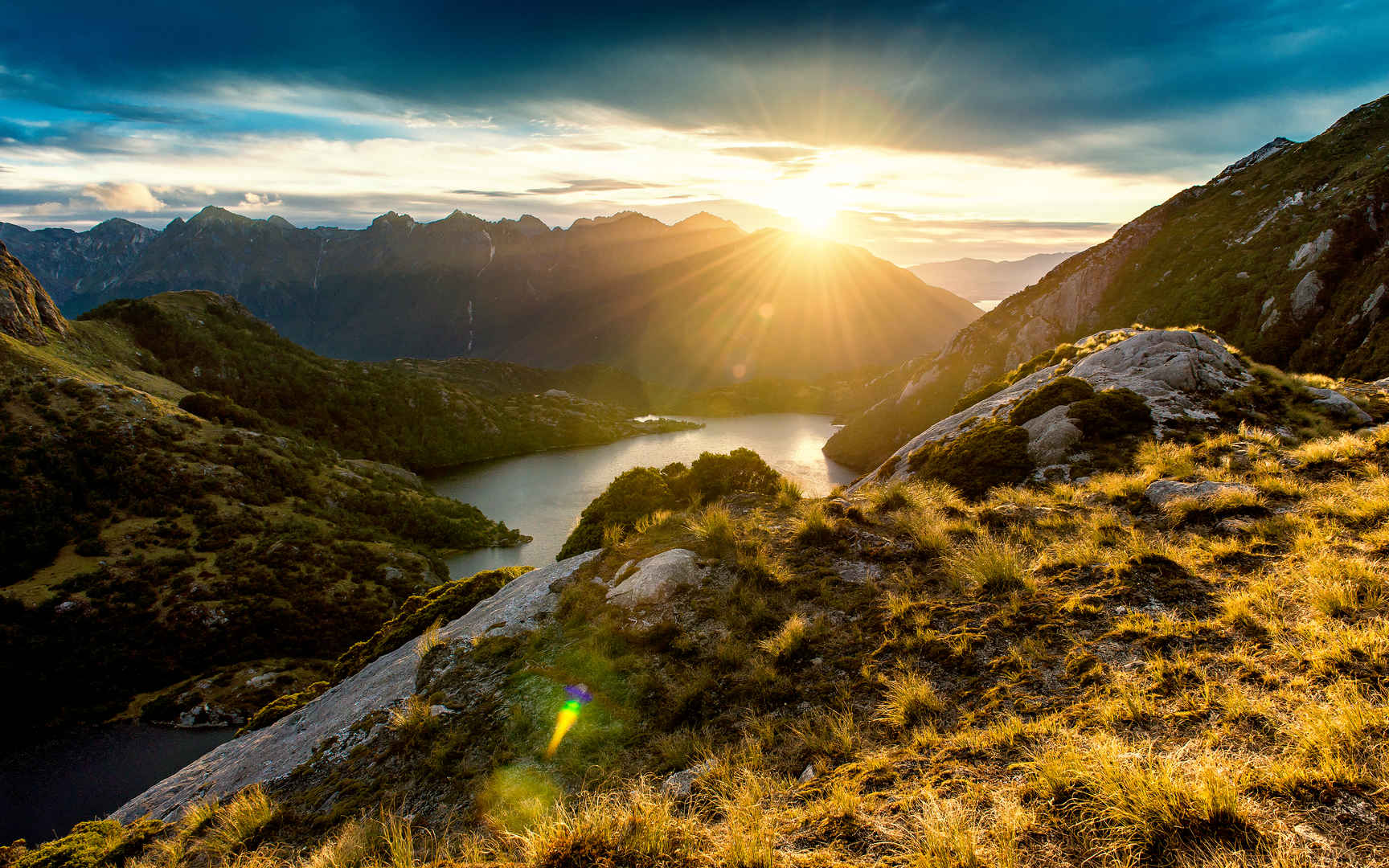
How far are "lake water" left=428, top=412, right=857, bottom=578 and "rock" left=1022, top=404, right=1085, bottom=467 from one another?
213 ft

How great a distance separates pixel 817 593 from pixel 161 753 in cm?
7935

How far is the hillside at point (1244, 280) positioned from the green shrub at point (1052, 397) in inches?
1060

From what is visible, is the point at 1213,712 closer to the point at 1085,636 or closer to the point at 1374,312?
the point at 1085,636

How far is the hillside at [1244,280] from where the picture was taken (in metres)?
60.7

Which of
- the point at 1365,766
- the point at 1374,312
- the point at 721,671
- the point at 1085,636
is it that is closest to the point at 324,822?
the point at 721,671

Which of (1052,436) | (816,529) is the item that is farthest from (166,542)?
(1052,436)

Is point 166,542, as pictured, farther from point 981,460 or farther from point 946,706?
point 946,706

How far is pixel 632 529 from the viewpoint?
1655cm

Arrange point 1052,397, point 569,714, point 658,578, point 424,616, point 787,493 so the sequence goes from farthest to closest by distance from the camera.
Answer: point 1052,397, point 424,616, point 787,493, point 658,578, point 569,714

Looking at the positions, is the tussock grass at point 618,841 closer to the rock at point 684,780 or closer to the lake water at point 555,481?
the rock at point 684,780

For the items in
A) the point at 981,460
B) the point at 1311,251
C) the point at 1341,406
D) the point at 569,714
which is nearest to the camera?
the point at 569,714

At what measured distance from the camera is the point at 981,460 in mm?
17984

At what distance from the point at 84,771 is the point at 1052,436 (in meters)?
88.7

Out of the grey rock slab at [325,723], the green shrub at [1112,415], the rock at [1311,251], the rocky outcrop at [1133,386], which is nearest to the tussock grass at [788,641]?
the grey rock slab at [325,723]
